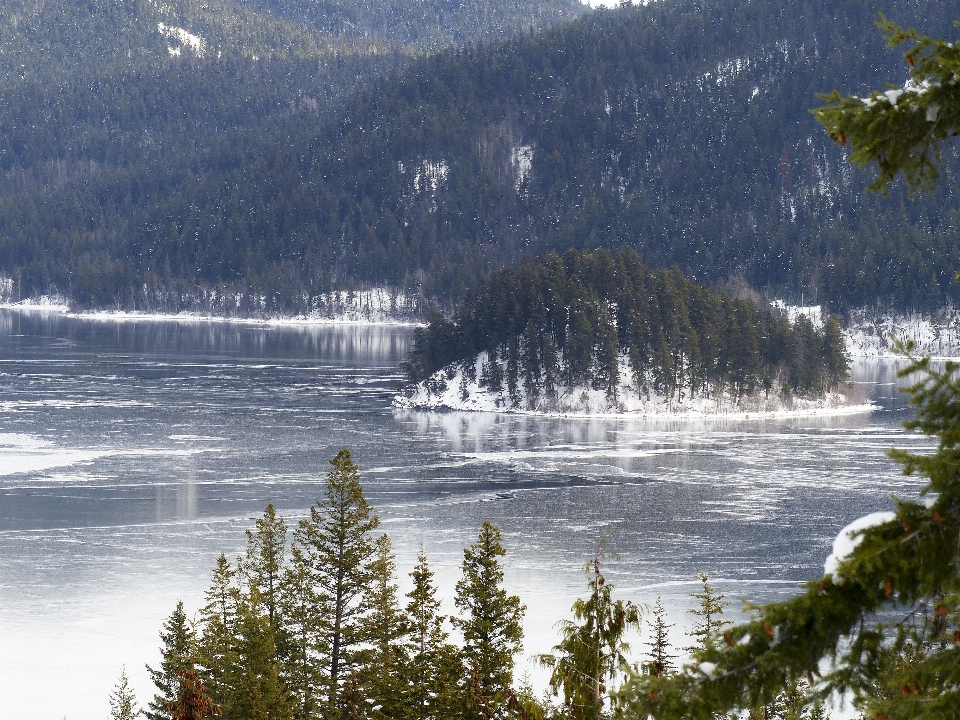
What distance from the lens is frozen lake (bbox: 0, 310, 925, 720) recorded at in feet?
188

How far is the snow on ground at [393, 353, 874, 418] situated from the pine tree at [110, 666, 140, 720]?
100557 millimetres

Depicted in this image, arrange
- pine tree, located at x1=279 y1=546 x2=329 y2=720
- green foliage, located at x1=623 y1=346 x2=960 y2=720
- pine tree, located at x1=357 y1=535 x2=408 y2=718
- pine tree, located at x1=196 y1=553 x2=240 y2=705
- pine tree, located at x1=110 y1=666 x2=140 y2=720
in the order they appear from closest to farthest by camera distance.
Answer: green foliage, located at x1=623 y1=346 x2=960 y2=720 → pine tree, located at x1=357 y1=535 x2=408 y2=718 → pine tree, located at x1=196 y1=553 x2=240 y2=705 → pine tree, located at x1=279 y1=546 x2=329 y2=720 → pine tree, located at x1=110 y1=666 x2=140 y2=720

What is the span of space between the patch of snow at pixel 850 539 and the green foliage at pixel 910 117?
6.63ft

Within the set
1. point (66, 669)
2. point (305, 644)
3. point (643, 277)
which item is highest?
point (643, 277)

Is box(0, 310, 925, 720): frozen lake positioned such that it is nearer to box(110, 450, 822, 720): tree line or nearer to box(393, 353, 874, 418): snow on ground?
box(393, 353, 874, 418): snow on ground

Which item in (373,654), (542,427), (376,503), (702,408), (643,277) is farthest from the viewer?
(643,277)

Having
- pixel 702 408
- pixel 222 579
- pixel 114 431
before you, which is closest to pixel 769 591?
pixel 222 579

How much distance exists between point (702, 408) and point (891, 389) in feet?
128

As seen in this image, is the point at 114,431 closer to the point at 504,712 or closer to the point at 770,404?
the point at 770,404

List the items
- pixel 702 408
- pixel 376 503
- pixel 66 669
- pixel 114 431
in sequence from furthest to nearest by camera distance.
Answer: pixel 702 408 < pixel 114 431 < pixel 376 503 < pixel 66 669

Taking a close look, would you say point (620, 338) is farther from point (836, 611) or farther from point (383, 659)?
point (836, 611)

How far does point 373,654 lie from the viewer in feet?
118

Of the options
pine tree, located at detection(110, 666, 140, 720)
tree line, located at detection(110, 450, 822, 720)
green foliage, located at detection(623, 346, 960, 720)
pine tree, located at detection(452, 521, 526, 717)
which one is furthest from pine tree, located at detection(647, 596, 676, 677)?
pine tree, located at detection(110, 666, 140, 720)

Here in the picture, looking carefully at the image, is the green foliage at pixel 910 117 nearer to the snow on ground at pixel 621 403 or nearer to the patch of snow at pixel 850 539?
the patch of snow at pixel 850 539
